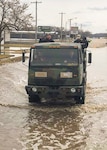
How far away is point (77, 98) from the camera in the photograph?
45.2 feet

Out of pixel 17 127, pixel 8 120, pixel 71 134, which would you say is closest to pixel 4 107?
pixel 8 120

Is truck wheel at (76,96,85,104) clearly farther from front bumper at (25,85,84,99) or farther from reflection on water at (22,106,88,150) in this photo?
front bumper at (25,85,84,99)

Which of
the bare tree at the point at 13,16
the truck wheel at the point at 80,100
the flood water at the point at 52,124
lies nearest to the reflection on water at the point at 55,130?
the flood water at the point at 52,124

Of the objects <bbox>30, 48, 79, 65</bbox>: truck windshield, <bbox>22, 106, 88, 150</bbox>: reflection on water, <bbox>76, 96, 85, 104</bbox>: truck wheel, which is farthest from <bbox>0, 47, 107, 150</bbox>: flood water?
<bbox>30, 48, 79, 65</bbox>: truck windshield

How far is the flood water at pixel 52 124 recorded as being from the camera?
30.4ft

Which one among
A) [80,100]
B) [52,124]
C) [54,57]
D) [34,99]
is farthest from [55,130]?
[34,99]

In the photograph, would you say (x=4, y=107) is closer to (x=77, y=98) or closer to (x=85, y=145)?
(x=77, y=98)

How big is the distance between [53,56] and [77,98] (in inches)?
74.3

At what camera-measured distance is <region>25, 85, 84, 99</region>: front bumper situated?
42.4 ft

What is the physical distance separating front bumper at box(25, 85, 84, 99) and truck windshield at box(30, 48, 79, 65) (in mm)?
898

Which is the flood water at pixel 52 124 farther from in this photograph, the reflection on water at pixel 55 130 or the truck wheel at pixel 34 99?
the truck wheel at pixel 34 99

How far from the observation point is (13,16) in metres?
41.1

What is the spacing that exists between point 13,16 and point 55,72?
29268 mm

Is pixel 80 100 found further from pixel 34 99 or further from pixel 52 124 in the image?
pixel 52 124
